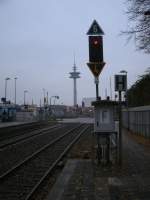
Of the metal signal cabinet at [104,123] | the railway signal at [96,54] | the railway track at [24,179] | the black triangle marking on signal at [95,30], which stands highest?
the black triangle marking on signal at [95,30]

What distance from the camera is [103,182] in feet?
47.6

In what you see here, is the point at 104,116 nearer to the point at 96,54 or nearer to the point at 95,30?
the point at 96,54

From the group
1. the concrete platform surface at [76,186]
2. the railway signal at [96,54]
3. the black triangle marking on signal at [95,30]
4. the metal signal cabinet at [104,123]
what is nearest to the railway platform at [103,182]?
the concrete platform surface at [76,186]

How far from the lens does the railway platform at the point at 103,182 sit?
492 inches

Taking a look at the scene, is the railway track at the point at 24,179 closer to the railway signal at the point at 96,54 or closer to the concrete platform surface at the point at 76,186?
the concrete platform surface at the point at 76,186

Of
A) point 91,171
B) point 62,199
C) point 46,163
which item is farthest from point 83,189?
point 46,163

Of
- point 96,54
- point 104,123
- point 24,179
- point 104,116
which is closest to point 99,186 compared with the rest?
point 24,179

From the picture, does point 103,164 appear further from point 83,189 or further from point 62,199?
point 62,199

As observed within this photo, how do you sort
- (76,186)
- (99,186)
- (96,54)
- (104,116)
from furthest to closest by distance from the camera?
(104,116) → (96,54) → (76,186) → (99,186)

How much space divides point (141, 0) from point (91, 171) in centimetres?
749

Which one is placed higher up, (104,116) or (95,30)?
(95,30)

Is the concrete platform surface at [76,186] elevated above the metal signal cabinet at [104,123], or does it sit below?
below

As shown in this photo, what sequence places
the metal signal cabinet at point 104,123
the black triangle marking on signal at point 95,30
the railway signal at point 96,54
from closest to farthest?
1. the railway signal at point 96,54
2. the black triangle marking on signal at point 95,30
3. the metal signal cabinet at point 104,123

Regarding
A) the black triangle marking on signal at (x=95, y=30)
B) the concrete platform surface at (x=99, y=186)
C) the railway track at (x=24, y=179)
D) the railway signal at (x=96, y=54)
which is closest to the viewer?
the concrete platform surface at (x=99, y=186)
